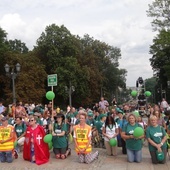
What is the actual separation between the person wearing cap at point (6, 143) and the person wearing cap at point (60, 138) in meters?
1.26

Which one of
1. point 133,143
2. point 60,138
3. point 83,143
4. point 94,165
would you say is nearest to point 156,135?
point 133,143

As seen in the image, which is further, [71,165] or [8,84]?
[8,84]

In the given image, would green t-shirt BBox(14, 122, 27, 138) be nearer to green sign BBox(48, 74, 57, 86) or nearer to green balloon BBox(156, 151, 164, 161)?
green sign BBox(48, 74, 57, 86)

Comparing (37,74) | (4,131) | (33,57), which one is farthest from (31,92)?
(4,131)

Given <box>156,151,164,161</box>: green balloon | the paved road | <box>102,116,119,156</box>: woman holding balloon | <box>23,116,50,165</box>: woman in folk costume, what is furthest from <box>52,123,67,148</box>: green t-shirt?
<box>156,151,164,161</box>: green balloon

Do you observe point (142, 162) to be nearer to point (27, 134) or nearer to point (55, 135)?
point (55, 135)

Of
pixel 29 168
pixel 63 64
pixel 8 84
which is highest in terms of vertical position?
pixel 63 64

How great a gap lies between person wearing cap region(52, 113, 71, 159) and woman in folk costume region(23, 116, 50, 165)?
1.08 feet

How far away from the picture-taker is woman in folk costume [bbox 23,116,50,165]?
930 centimetres

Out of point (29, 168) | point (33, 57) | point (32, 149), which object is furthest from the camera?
point (33, 57)

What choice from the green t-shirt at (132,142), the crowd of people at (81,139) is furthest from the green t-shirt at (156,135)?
the green t-shirt at (132,142)

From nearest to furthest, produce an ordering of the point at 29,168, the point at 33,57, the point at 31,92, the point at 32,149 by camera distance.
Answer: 1. the point at 29,168
2. the point at 32,149
3. the point at 31,92
4. the point at 33,57

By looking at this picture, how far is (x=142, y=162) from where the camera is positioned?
883 cm

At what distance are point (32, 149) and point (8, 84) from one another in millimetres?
38069
